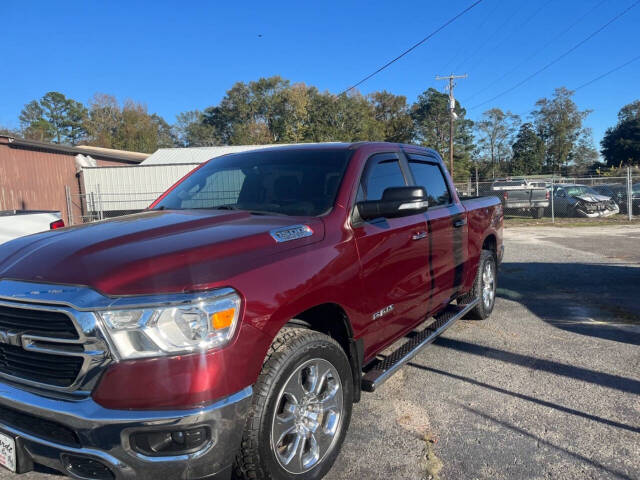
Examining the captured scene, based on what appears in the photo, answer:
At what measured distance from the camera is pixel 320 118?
55344 millimetres

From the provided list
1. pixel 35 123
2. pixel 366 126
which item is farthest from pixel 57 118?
pixel 366 126

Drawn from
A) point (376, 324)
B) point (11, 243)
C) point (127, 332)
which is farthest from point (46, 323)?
point (376, 324)

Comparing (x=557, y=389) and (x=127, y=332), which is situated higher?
(x=127, y=332)

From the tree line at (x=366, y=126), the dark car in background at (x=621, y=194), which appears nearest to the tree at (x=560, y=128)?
the tree line at (x=366, y=126)

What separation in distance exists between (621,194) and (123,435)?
76.6 ft

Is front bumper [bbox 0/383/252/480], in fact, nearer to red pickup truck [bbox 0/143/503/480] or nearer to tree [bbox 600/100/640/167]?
red pickup truck [bbox 0/143/503/480]

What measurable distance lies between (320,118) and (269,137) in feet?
34.4

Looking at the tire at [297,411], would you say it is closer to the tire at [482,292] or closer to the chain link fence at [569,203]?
the tire at [482,292]

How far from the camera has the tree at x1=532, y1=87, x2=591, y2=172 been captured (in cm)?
7144

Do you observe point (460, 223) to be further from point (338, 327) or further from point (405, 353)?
point (338, 327)

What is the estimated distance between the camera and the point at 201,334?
187 centimetres

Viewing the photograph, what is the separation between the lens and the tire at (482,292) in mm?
5137

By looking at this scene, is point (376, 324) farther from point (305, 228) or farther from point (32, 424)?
point (32, 424)

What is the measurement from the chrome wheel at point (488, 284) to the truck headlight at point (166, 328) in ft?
13.5
